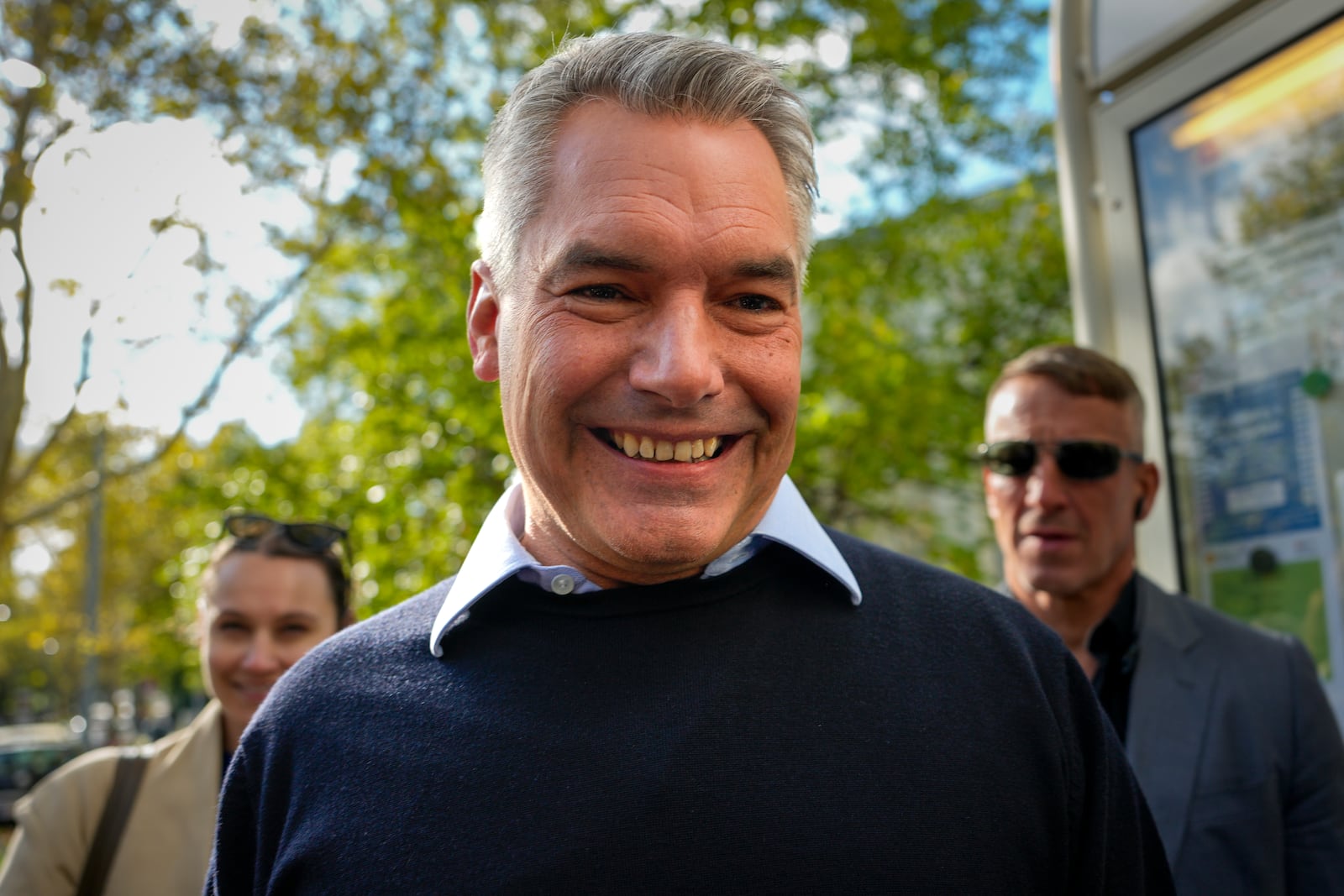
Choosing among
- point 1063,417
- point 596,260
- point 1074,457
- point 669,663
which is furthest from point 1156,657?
point 596,260

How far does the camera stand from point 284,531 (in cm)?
361

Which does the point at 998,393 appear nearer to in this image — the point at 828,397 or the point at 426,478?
the point at 426,478

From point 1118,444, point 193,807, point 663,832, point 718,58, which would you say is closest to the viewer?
point 663,832

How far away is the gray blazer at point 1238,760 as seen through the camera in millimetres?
2705

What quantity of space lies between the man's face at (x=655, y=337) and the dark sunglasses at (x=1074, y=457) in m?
1.84

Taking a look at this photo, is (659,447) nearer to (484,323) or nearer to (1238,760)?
(484,323)

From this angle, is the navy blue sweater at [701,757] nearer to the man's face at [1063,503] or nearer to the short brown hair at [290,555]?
the man's face at [1063,503]

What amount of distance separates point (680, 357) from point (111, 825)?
7.81 ft

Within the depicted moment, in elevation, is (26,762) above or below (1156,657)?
below

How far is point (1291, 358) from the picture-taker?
140 inches

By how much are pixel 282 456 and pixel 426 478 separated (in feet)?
4.78

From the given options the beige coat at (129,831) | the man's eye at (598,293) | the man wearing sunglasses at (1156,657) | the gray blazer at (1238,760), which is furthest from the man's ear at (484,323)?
the gray blazer at (1238,760)

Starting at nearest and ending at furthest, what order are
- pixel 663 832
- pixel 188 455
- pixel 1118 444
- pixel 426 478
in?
pixel 663 832, pixel 1118 444, pixel 426 478, pixel 188 455

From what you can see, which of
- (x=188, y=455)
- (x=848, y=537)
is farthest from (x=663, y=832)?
(x=188, y=455)
